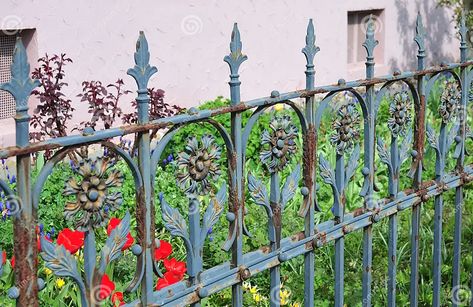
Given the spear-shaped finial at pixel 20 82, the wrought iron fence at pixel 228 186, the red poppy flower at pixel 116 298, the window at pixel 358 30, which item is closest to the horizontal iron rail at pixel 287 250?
the wrought iron fence at pixel 228 186

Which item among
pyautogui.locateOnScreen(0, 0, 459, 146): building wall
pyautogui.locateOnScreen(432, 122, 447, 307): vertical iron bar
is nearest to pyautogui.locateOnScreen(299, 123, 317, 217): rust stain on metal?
pyautogui.locateOnScreen(432, 122, 447, 307): vertical iron bar

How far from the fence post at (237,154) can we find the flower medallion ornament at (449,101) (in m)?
1.12

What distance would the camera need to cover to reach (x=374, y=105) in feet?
7.75

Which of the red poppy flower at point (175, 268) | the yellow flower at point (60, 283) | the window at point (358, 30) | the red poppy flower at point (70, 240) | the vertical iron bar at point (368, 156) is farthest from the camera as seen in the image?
the window at point (358, 30)

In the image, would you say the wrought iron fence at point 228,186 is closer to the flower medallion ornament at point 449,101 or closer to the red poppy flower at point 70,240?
the flower medallion ornament at point 449,101

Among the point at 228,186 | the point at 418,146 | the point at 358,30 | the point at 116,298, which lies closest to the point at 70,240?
the point at 116,298

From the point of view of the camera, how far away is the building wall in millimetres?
5926

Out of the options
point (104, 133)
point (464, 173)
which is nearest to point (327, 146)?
point (464, 173)

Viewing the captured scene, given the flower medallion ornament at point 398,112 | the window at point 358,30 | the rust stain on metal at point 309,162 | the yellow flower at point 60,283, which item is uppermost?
the window at point 358,30

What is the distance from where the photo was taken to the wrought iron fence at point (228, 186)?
4.86 ft

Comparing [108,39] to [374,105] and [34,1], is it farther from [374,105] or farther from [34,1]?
[374,105]

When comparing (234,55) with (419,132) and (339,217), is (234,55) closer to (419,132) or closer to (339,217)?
(339,217)

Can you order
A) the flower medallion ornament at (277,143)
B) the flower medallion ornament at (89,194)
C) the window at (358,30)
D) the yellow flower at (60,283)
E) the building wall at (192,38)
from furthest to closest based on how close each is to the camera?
the window at (358,30), the building wall at (192,38), the yellow flower at (60,283), the flower medallion ornament at (277,143), the flower medallion ornament at (89,194)

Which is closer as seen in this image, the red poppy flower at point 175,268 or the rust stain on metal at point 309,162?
the rust stain on metal at point 309,162
